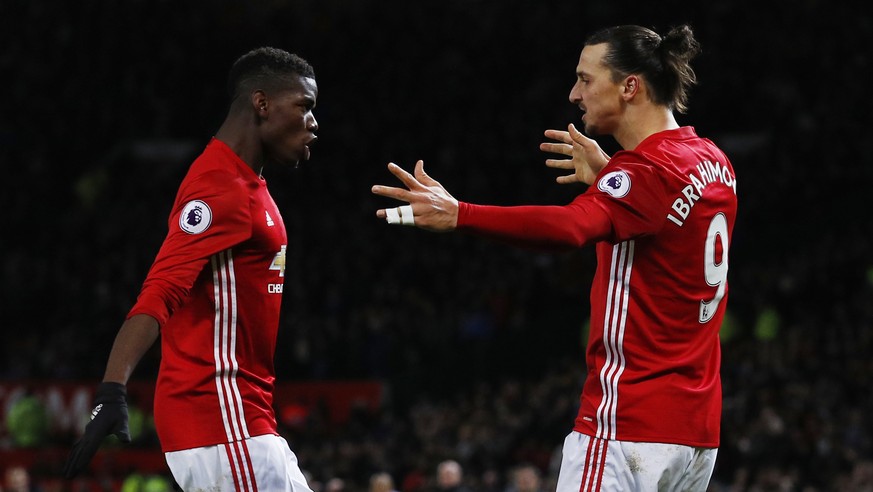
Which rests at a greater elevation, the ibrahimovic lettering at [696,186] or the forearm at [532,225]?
the ibrahimovic lettering at [696,186]

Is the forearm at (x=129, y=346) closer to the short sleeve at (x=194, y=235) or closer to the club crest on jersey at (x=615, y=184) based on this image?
the short sleeve at (x=194, y=235)

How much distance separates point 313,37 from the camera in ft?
80.8

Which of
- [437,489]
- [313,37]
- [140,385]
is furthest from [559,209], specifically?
[313,37]

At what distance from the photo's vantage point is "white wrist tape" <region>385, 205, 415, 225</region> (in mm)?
3806

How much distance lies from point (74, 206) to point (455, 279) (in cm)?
832

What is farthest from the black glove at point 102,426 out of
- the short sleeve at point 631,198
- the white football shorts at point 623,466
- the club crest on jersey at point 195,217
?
the short sleeve at point 631,198

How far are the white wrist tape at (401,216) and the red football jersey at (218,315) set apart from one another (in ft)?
2.16

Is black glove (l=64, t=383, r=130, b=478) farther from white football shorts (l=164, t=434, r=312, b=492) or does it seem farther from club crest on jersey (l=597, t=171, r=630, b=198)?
club crest on jersey (l=597, t=171, r=630, b=198)

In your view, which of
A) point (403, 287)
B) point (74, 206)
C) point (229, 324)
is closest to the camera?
point (229, 324)

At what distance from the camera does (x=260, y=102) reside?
4.50 m

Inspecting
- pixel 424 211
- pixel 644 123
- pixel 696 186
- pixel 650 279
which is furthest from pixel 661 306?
pixel 424 211

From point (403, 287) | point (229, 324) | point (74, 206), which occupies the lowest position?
point (229, 324)

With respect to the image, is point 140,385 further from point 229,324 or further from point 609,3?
point 229,324

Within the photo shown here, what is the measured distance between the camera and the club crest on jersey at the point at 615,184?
3.96m
